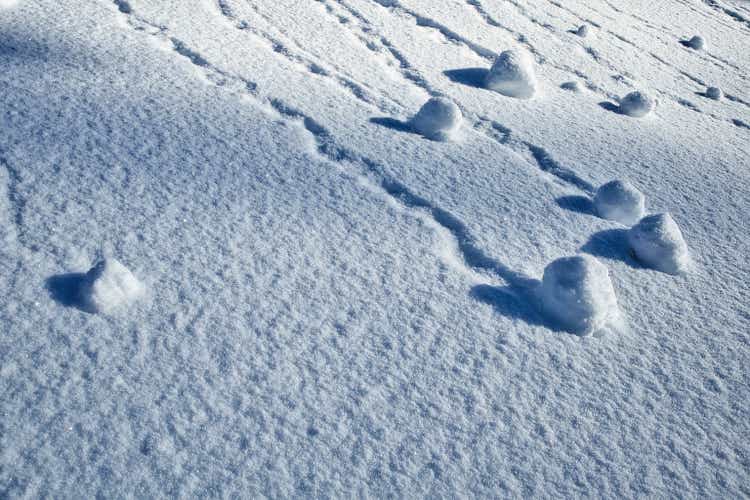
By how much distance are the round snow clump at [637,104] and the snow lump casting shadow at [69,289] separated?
4.76 feet

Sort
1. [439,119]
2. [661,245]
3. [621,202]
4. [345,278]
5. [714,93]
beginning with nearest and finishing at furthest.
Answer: [345,278]
[661,245]
[621,202]
[439,119]
[714,93]

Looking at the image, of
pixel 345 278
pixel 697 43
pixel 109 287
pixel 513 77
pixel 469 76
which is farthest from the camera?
pixel 697 43

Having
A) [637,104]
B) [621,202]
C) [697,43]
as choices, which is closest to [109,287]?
[621,202]

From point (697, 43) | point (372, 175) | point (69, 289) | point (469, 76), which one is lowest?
point (69, 289)

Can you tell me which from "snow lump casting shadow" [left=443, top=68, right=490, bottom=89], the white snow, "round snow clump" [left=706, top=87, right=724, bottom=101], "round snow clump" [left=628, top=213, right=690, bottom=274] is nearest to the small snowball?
the white snow

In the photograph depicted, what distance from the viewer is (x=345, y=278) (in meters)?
0.85

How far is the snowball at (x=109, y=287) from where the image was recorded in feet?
2.32

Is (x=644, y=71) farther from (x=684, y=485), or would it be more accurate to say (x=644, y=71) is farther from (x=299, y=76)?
(x=684, y=485)

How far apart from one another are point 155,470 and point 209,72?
1047 mm

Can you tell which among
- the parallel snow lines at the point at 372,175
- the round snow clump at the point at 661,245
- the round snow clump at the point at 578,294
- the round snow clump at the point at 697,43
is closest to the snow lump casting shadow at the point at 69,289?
the parallel snow lines at the point at 372,175

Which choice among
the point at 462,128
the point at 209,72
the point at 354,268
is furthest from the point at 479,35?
the point at 354,268

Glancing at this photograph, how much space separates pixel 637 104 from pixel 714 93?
501mm

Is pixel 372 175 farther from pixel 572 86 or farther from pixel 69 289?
pixel 572 86

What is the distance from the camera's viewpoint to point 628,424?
0.71 metres
